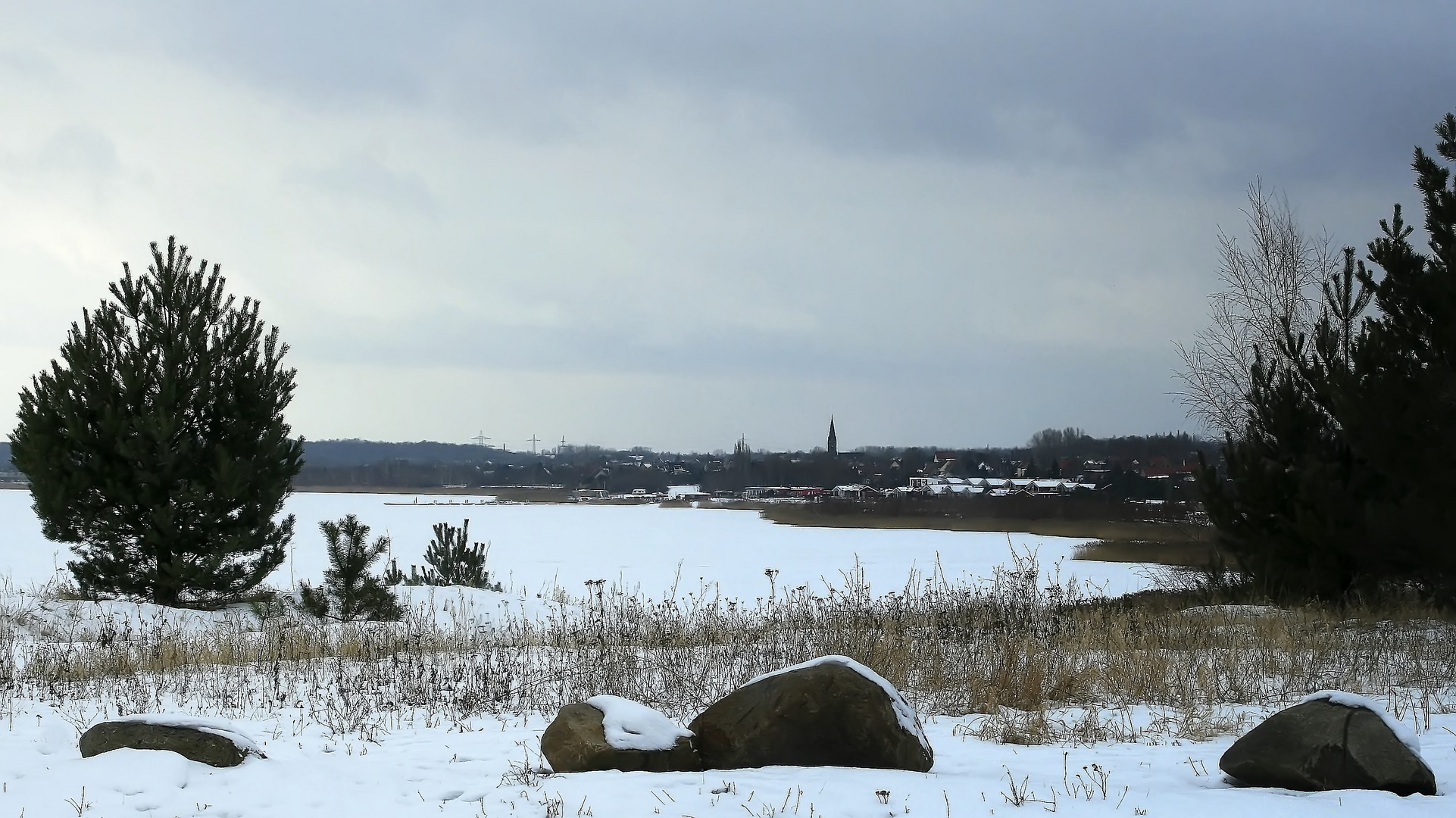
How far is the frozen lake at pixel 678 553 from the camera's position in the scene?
1098 inches

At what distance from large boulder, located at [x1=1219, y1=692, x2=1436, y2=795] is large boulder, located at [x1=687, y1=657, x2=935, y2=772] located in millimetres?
1745

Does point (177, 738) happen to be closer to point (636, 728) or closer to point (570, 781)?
point (570, 781)

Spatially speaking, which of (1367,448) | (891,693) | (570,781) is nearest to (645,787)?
(570,781)

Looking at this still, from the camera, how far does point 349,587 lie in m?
16.3

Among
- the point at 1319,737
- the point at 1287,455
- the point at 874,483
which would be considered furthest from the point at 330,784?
the point at 874,483

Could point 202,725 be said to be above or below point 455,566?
above

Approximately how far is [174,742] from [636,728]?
8.76 feet

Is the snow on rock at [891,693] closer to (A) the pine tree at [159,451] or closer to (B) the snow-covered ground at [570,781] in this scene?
(B) the snow-covered ground at [570,781]

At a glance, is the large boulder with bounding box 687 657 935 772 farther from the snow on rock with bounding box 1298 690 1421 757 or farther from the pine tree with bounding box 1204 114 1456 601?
the pine tree with bounding box 1204 114 1456 601

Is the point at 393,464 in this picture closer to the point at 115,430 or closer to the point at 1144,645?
the point at 115,430

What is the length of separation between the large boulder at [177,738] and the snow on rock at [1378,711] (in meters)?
6.14

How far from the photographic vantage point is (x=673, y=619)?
13.5m

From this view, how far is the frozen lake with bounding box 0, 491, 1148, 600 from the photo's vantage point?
91.5 feet

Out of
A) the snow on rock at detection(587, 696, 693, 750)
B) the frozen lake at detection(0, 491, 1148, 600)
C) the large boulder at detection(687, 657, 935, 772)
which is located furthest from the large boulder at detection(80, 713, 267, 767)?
the frozen lake at detection(0, 491, 1148, 600)
